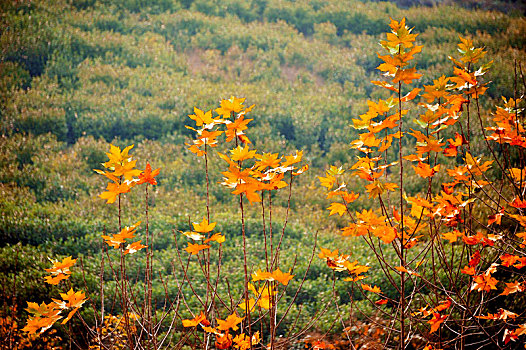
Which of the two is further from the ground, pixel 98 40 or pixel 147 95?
pixel 98 40

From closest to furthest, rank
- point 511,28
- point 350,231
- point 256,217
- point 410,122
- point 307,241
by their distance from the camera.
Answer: point 350,231
point 307,241
point 256,217
point 410,122
point 511,28

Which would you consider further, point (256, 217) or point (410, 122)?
point (410, 122)

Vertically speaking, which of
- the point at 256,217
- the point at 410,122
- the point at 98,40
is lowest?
the point at 256,217

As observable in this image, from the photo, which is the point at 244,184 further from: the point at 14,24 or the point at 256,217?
the point at 14,24

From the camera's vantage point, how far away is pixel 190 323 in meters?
1.63

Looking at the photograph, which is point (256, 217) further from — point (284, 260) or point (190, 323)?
point (190, 323)

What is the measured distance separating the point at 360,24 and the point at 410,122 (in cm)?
502

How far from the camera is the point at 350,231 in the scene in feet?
6.29

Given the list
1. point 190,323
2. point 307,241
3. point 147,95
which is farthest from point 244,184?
point 147,95

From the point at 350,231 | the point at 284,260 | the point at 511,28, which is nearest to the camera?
Answer: the point at 350,231

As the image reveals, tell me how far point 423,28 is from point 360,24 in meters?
1.68

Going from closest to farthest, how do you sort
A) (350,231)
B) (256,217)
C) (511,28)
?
(350,231)
(256,217)
(511,28)

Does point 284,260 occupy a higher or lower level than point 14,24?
lower

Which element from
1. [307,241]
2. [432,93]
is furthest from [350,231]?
[307,241]
